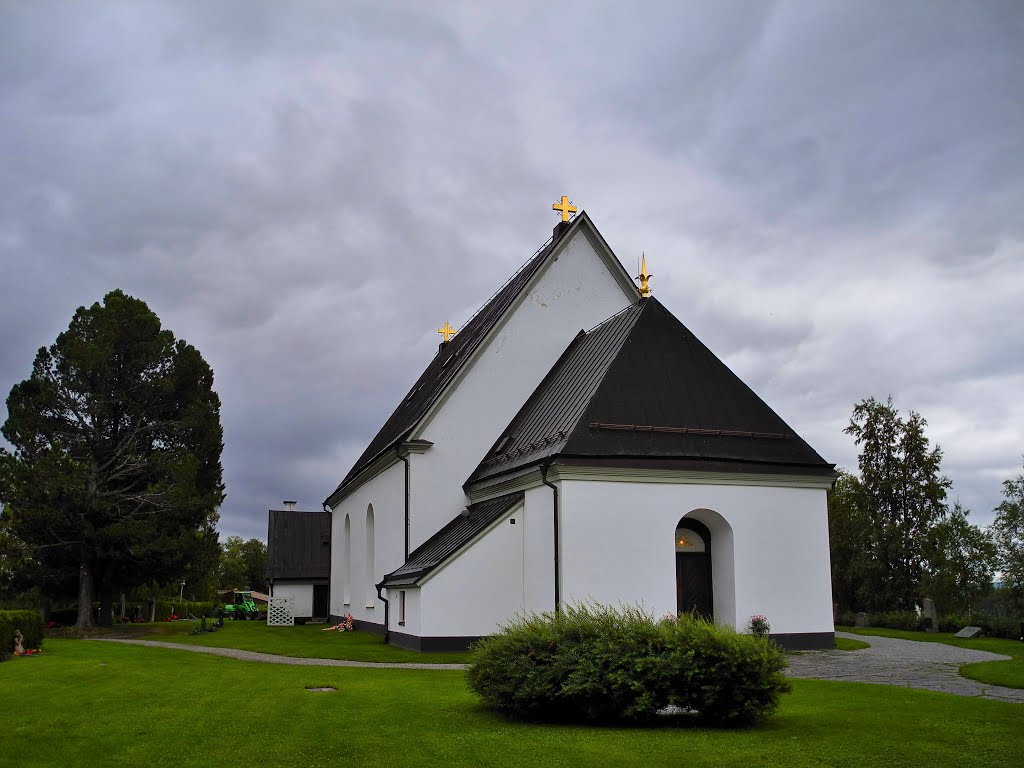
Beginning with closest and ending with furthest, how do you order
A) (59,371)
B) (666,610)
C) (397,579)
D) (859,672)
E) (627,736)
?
1. (627,736)
2. (859,672)
3. (666,610)
4. (397,579)
5. (59,371)

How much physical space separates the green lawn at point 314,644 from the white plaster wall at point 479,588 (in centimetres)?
83

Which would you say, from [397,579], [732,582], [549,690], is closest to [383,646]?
[397,579]

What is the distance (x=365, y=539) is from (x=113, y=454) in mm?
10149

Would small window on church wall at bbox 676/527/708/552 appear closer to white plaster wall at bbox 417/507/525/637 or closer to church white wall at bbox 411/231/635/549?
white plaster wall at bbox 417/507/525/637

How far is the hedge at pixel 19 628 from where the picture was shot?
1986cm

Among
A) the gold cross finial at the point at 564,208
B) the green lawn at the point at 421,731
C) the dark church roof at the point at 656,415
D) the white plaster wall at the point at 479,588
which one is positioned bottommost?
the green lawn at the point at 421,731

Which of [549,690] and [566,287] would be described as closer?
[549,690]

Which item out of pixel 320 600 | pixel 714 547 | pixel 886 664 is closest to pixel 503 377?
pixel 714 547

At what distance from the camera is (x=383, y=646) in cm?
2325

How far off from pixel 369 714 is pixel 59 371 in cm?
2688

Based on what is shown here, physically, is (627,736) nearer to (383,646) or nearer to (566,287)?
(383,646)

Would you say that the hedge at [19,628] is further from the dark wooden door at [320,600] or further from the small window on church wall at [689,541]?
the dark wooden door at [320,600]

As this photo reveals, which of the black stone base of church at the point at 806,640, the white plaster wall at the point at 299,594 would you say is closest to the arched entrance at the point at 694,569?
the black stone base of church at the point at 806,640

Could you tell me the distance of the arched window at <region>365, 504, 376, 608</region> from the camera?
3038 centimetres
